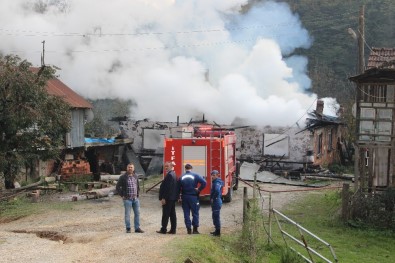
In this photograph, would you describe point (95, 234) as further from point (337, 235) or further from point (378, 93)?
point (378, 93)

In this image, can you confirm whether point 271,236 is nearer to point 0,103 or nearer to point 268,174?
point 0,103

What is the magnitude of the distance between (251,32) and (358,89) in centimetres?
2421

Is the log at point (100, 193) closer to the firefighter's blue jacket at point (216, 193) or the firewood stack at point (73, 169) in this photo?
the firewood stack at point (73, 169)

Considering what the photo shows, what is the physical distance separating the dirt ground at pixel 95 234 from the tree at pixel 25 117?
2.24 meters

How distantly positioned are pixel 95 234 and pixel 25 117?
792 centimetres

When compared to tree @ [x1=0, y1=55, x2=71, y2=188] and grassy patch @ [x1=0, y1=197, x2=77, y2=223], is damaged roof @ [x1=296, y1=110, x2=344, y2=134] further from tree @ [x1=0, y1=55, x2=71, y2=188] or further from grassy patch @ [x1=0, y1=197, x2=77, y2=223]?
grassy patch @ [x1=0, y1=197, x2=77, y2=223]

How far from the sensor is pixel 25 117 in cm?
1884

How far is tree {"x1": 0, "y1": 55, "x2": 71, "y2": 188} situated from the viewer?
61.6ft

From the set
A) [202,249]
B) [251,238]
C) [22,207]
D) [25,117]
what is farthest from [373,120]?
[22,207]

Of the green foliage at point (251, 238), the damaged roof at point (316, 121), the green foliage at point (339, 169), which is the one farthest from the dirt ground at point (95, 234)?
the green foliage at point (339, 169)

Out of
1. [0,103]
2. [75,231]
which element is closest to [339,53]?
[0,103]

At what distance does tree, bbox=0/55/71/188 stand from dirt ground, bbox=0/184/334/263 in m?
2.24

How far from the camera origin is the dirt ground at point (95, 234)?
9961mm

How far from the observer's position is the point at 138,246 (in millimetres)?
10586
